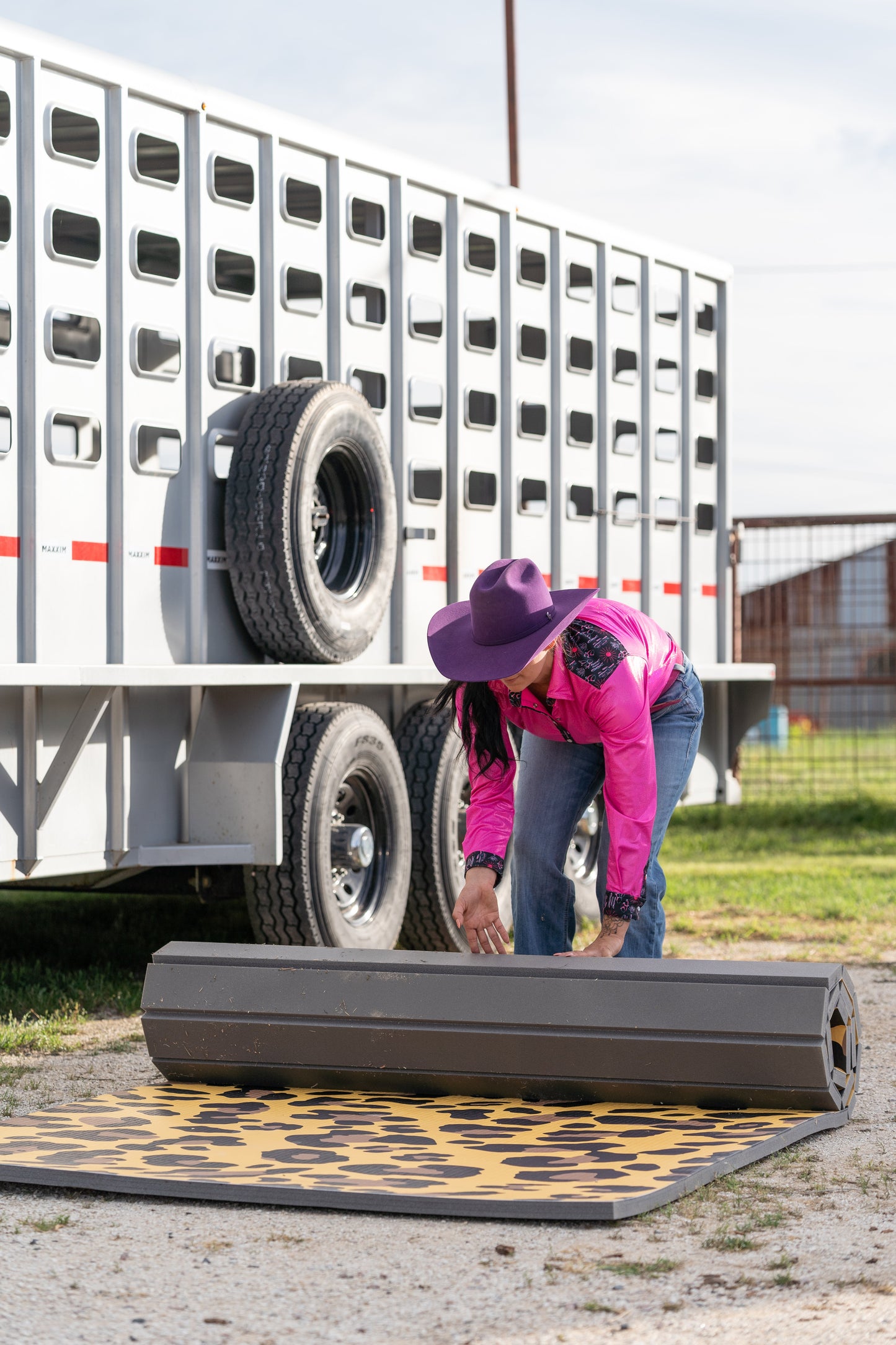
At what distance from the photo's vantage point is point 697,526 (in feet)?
36.6

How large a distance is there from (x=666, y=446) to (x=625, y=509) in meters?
0.61

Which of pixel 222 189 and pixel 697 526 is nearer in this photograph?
pixel 222 189

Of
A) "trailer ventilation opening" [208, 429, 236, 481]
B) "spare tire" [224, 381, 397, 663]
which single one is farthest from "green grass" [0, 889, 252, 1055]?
"trailer ventilation opening" [208, 429, 236, 481]

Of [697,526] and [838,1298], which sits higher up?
[697,526]

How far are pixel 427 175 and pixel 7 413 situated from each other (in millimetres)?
3066

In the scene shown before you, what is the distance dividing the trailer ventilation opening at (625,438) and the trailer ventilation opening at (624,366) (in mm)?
236

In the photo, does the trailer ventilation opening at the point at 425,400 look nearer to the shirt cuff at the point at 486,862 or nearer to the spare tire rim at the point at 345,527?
the spare tire rim at the point at 345,527

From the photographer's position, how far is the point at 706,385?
11195 mm

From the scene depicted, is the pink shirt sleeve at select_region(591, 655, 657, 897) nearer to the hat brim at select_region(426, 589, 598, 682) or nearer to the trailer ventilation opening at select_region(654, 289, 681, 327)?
the hat brim at select_region(426, 589, 598, 682)

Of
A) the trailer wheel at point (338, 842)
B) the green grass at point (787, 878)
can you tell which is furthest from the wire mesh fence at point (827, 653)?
the trailer wheel at point (338, 842)

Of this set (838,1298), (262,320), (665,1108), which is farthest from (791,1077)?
(262,320)

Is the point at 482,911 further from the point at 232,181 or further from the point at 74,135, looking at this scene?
the point at 232,181

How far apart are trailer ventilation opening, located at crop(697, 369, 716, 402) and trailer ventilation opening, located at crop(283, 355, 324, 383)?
3509 mm

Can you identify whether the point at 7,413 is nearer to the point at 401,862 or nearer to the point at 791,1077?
the point at 401,862
